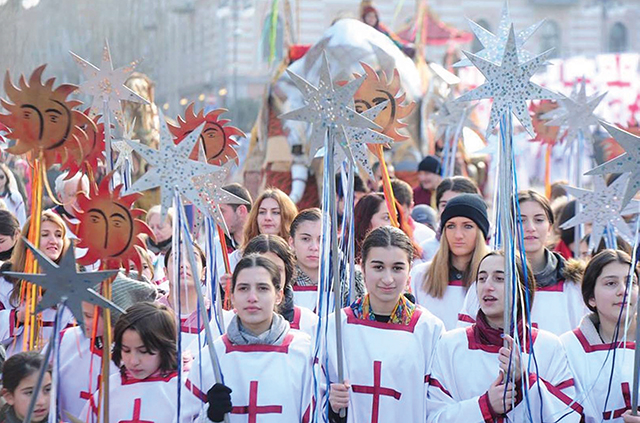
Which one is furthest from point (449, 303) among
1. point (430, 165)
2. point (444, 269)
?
point (430, 165)

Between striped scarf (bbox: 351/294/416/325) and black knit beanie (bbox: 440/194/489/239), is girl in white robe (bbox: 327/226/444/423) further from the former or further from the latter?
black knit beanie (bbox: 440/194/489/239)

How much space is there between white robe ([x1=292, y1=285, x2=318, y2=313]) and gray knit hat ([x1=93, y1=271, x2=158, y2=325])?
0.77 meters

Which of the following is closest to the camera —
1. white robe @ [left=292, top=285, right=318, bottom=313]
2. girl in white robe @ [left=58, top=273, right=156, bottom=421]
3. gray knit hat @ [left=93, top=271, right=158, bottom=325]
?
girl in white robe @ [left=58, top=273, right=156, bottom=421]

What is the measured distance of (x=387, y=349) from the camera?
5.18 meters

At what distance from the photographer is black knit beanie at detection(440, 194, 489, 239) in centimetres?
638

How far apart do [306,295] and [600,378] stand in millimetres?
1713

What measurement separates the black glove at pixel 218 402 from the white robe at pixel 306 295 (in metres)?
1.58

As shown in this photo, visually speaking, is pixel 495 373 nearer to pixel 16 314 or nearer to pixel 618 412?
pixel 618 412

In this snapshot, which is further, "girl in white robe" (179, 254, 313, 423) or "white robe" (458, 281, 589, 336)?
"white robe" (458, 281, 589, 336)

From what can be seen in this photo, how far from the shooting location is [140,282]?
19.4 ft

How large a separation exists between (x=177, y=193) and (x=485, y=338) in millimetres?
1266

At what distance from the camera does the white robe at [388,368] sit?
5.18m

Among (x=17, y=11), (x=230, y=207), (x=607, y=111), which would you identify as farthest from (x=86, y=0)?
(x=607, y=111)

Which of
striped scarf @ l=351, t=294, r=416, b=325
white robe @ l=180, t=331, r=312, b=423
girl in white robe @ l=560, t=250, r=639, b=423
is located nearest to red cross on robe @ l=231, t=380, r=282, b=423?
white robe @ l=180, t=331, r=312, b=423
